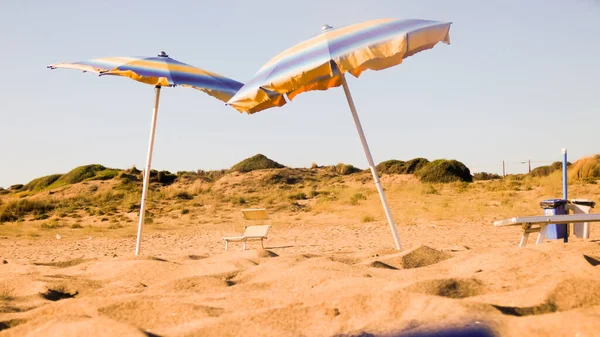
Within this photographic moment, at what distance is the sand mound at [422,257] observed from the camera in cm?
712

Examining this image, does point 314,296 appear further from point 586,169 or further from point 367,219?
point 586,169

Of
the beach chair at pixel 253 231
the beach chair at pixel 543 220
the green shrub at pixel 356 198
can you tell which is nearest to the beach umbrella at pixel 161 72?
the beach chair at pixel 253 231

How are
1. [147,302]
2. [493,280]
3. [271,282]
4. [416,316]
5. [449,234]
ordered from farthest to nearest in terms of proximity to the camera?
1. [449,234]
2. [271,282]
3. [493,280]
4. [147,302]
5. [416,316]

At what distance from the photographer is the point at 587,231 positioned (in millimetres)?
9094

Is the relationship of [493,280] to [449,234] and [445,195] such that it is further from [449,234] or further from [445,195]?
[445,195]

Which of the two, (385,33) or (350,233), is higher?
(385,33)

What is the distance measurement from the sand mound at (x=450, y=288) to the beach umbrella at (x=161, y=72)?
16.5 feet

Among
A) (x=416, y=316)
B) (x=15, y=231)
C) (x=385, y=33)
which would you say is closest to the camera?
(x=416, y=316)

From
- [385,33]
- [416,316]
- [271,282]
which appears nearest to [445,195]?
[385,33]

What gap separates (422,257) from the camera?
730 cm

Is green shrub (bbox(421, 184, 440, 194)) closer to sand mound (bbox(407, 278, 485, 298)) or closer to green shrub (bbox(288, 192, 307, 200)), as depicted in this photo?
green shrub (bbox(288, 192, 307, 200))

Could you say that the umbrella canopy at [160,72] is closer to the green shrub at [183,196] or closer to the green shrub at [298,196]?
the green shrub at [298,196]

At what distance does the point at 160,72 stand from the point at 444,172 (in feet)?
78.3

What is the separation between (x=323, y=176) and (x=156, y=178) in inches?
343
